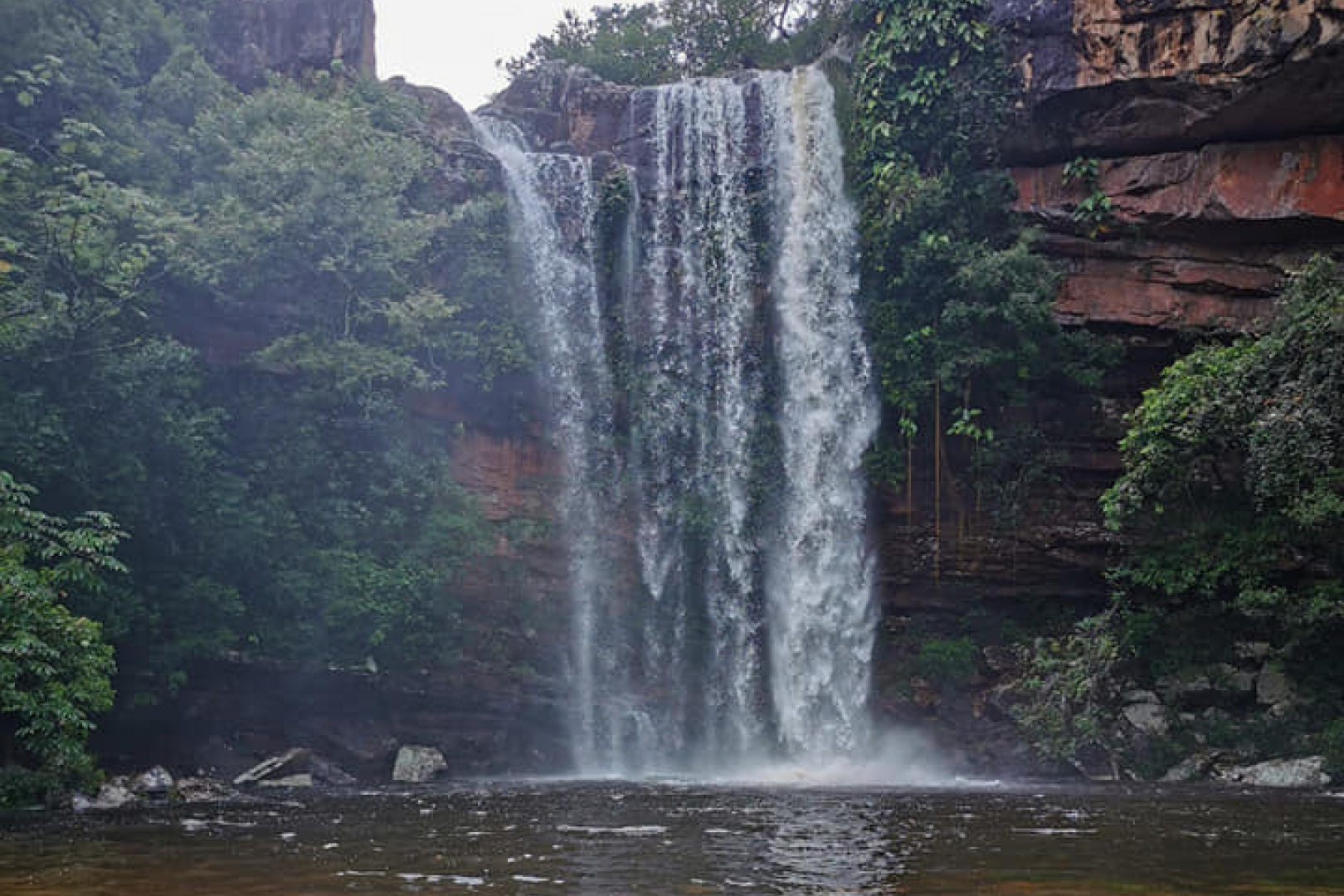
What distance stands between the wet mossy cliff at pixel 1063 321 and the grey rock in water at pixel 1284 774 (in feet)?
11.4

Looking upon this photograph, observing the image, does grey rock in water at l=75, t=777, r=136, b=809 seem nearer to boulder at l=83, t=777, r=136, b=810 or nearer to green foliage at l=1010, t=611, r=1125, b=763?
boulder at l=83, t=777, r=136, b=810

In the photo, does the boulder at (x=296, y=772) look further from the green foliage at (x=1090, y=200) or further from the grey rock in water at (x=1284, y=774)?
the green foliage at (x=1090, y=200)

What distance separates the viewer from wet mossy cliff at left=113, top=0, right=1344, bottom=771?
16656mm

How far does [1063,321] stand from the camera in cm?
1844

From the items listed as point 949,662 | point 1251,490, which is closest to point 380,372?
point 949,662

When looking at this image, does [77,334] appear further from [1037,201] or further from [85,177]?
[1037,201]

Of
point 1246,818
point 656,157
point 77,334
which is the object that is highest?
point 656,157

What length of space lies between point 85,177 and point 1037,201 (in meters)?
15.3

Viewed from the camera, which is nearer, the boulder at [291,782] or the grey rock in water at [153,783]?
the grey rock in water at [153,783]

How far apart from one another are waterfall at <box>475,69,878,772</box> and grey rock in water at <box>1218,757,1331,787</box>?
Answer: 6020 mm

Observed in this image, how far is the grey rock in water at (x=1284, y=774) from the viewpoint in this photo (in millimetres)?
A: 14891

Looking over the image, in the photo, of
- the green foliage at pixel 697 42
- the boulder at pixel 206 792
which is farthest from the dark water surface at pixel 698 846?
the green foliage at pixel 697 42

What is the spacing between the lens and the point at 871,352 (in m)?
20.2

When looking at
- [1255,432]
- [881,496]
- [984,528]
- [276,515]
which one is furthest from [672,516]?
[1255,432]
